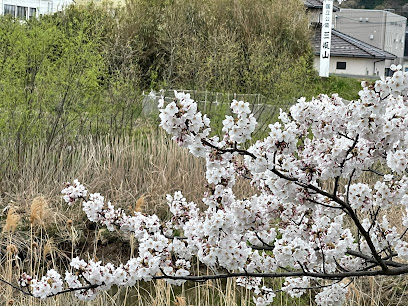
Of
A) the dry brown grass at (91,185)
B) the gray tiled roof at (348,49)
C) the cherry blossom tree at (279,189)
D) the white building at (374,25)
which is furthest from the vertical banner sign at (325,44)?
the white building at (374,25)

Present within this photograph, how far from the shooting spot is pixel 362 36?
182 feet

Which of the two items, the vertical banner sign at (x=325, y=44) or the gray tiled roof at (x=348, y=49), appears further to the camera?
the gray tiled roof at (x=348, y=49)

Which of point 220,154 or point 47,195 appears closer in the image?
point 220,154

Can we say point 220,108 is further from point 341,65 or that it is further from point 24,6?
point 341,65

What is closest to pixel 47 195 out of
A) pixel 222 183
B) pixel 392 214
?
pixel 392 214

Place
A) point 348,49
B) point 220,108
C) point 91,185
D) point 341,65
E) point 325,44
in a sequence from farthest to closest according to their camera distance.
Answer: point 341,65, point 348,49, point 325,44, point 220,108, point 91,185

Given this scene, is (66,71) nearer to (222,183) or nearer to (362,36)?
(222,183)

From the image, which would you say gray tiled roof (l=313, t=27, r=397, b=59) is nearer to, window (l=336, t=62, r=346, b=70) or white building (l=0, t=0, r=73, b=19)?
window (l=336, t=62, r=346, b=70)

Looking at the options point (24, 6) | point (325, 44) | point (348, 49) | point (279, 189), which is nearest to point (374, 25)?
point (348, 49)

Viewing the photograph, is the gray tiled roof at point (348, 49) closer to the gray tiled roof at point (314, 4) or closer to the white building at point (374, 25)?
the gray tiled roof at point (314, 4)

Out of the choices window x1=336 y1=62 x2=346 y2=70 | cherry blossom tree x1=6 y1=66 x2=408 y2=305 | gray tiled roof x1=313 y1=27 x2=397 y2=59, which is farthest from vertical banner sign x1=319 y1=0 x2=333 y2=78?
cherry blossom tree x1=6 y1=66 x2=408 y2=305

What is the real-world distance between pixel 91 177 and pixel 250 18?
12.5 meters

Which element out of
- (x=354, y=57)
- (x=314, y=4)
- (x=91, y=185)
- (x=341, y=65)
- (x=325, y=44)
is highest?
(x=314, y=4)

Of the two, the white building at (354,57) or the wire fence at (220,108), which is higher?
Answer: the white building at (354,57)
